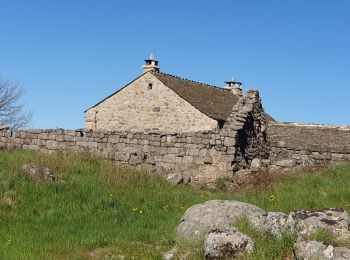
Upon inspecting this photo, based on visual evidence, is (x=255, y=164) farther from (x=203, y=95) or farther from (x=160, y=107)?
(x=203, y=95)

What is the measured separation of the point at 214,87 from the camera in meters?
38.9

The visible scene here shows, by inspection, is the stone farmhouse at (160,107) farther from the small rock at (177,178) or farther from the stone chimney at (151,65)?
the small rock at (177,178)

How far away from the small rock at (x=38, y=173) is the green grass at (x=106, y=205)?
0.24 metres

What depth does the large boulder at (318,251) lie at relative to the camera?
595 centimetres

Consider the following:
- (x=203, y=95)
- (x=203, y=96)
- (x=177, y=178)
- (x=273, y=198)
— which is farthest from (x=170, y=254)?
(x=203, y=95)

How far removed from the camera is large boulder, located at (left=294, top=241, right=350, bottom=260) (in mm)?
5946

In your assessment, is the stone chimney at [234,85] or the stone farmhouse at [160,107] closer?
the stone farmhouse at [160,107]

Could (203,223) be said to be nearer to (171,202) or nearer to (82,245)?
(82,245)

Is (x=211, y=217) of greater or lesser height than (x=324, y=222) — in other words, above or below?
below

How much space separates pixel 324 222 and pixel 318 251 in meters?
1.02

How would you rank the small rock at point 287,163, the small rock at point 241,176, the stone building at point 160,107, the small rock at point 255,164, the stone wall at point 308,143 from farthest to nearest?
the stone building at point 160,107
the stone wall at point 308,143
the small rock at point 255,164
the small rock at point 287,163
the small rock at point 241,176

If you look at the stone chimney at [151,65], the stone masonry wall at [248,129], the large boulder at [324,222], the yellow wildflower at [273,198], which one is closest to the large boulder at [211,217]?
the large boulder at [324,222]

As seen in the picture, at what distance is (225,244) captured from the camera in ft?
22.6

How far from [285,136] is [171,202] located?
17076 millimetres
